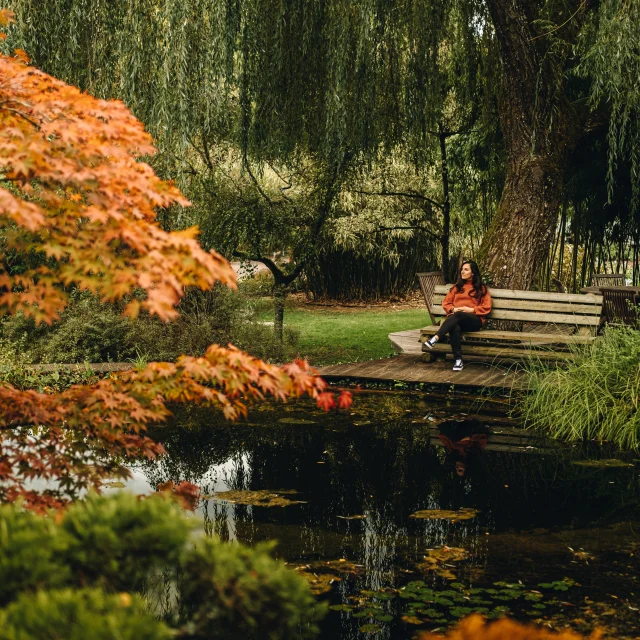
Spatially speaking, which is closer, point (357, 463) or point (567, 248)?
point (357, 463)

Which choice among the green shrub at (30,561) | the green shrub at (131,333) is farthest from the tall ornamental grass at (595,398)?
the green shrub at (30,561)

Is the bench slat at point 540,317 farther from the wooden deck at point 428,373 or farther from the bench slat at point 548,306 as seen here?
the wooden deck at point 428,373

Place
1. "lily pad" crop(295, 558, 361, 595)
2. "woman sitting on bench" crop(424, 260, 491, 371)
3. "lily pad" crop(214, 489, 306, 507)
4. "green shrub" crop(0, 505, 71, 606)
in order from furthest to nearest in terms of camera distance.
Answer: "woman sitting on bench" crop(424, 260, 491, 371) < "lily pad" crop(214, 489, 306, 507) < "lily pad" crop(295, 558, 361, 595) < "green shrub" crop(0, 505, 71, 606)

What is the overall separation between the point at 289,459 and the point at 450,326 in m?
3.41

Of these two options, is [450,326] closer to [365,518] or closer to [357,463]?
[357,463]

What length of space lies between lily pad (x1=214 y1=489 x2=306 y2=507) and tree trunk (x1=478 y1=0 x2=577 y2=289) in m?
5.33

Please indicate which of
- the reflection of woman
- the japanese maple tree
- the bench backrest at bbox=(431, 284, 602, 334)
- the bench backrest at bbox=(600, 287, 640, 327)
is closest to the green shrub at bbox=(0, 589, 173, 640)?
the japanese maple tree

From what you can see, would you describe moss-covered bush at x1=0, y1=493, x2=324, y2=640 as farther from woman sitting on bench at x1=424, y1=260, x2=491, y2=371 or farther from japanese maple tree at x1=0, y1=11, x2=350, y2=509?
woman sitting on bench at x1=424, y1=260, x2=491, y2=371

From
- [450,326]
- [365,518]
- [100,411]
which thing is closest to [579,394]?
[450,326]

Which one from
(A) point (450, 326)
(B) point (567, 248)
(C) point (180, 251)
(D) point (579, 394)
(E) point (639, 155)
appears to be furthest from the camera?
(B) point (567, 248)

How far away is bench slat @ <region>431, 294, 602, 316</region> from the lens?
9.16 metres

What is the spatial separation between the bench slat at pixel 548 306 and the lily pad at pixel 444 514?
459 centimetres

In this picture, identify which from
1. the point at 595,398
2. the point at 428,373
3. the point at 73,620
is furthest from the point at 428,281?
the point at 73,620

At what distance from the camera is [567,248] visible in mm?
20625
